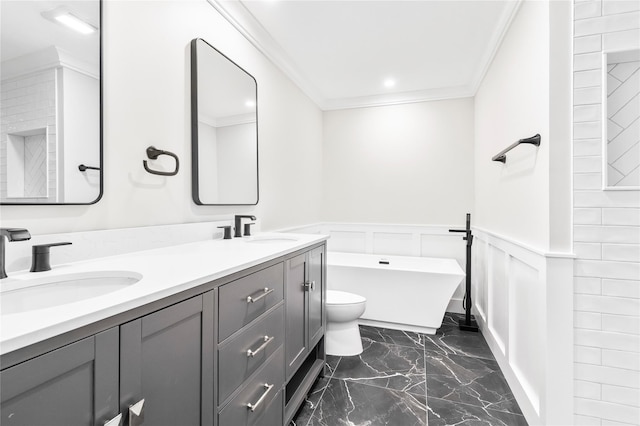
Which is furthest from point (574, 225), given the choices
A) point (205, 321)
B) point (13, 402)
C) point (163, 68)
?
point (163, 68)

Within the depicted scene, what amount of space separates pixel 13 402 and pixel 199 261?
61 centimetres

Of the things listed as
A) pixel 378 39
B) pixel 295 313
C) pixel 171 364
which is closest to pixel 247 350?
pixel 171 364

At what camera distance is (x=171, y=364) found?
2.56ft

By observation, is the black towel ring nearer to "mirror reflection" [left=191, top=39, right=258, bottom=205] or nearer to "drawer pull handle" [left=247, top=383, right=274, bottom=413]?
"mirror reflection" [left=191, top=39, right=258, bottom=205]

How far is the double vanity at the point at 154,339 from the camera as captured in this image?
524 millimetres

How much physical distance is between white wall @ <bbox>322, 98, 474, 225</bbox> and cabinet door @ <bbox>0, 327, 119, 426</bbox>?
331 cm

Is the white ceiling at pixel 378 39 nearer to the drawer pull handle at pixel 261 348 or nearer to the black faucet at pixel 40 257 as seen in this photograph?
the black faucet at pixel 40 257

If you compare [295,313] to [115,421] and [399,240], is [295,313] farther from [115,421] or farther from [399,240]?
[399,240]

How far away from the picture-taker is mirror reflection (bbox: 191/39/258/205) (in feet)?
5.52

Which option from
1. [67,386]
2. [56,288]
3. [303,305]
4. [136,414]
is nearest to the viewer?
[67,386]

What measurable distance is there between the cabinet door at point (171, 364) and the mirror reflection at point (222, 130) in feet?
3.17

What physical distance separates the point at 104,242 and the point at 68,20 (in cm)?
82

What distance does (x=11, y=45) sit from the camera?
0.93 meters

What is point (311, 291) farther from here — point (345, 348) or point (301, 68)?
point (301, 68)
